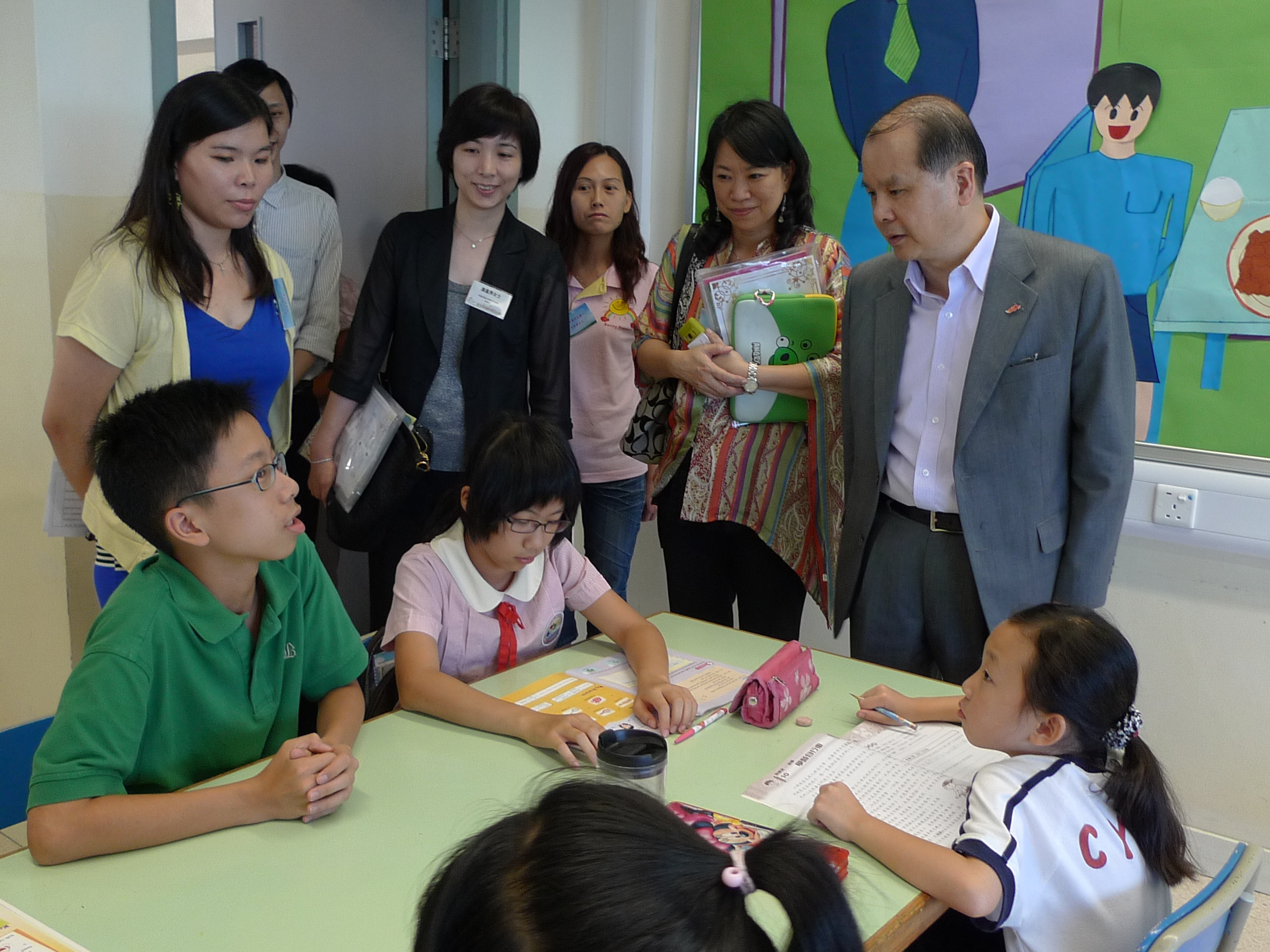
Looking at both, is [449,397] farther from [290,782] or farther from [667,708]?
[290,782]

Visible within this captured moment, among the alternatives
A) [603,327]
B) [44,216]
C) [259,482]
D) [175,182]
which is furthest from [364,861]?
[603,327]

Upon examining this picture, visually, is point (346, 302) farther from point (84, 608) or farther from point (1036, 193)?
point (1036, 193)

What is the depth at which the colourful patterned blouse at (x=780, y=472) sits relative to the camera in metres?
2.32

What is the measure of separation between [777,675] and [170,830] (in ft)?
2.79

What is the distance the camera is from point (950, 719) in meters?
1.66

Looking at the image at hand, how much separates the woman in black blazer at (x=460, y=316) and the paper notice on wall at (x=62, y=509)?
52cm

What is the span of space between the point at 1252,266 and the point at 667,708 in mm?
1880

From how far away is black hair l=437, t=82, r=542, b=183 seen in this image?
7.87 feet

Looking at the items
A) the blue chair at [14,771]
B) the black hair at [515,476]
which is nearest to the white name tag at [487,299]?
the black hair at [515,476]

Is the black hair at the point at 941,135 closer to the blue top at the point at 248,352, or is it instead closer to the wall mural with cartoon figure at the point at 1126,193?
the wall mural with cartoon figure at the point at 1126,193

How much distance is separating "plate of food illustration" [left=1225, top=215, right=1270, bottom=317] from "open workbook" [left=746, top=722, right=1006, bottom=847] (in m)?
1.54

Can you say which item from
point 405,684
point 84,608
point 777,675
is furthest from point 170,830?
point 84,608

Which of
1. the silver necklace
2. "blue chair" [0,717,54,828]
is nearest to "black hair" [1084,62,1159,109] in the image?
the silver necklace

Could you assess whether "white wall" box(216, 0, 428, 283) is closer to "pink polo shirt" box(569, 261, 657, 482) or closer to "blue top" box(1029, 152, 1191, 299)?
"pink polo shirt" box(569, 261, 657, 482)
